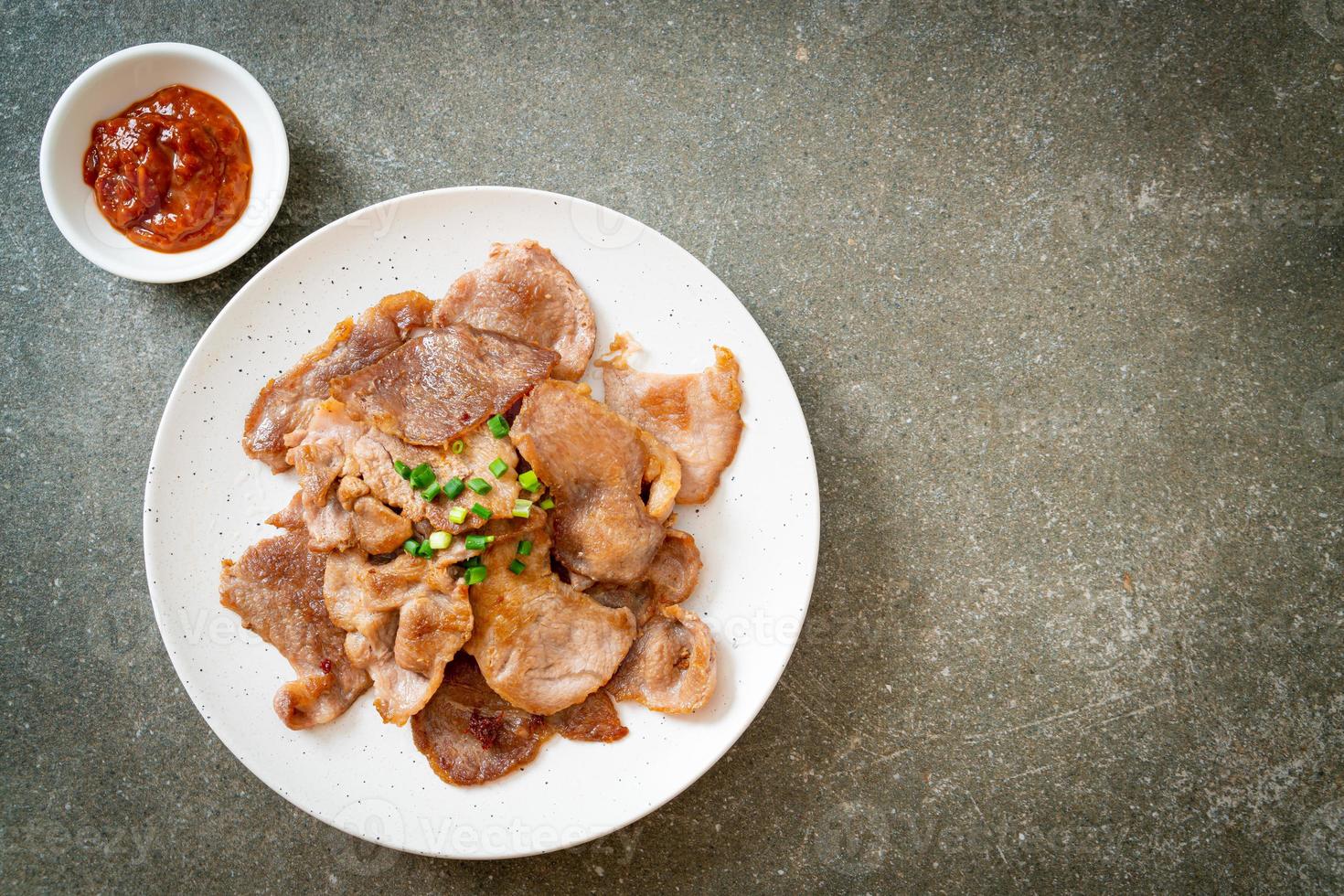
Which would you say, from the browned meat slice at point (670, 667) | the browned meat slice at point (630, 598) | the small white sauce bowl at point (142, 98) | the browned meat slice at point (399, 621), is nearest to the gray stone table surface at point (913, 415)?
the small white sauce bowl at point (142, 98)

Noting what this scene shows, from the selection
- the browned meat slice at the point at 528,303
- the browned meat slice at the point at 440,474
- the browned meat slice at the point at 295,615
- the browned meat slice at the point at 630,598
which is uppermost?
the browned meat slice at the point at 528,303

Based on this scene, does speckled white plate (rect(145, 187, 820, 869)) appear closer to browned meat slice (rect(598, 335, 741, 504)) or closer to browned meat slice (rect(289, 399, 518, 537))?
browned meat slice (rect(598, 335, 741, 504))

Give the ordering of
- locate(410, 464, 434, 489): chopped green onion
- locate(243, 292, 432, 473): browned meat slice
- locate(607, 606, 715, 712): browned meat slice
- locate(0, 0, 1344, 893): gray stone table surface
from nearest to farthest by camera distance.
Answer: locate(410, 464, 434, 489): chopped green onion → locate(607, 606, 715, 712): browned meat slice → locate(243, 292, 432, 473): browned meat slice → locate(0, 0, 1344, 893): gray stone table surface

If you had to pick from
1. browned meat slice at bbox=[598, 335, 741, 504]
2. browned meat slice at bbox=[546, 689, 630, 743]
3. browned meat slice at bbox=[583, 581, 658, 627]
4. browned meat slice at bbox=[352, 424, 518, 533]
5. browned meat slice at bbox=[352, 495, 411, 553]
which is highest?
browned meat slice at bbox=[598, 335, 741, 504]

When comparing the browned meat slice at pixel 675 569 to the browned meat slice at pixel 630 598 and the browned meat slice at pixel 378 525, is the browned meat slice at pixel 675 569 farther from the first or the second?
the browned meat slice at pixel 378 525

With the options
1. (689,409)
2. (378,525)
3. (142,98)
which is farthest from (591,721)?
(142,98)

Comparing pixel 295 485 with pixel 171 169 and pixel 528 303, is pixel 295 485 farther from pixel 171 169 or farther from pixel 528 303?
pixel 171 169

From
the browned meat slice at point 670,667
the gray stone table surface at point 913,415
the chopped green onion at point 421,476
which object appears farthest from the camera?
the gray stone table surface at point 913,415

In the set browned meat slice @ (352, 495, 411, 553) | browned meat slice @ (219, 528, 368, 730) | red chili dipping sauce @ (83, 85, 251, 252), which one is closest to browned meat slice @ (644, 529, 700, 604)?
browned meat slice @ (352, 495, 411, 553)
